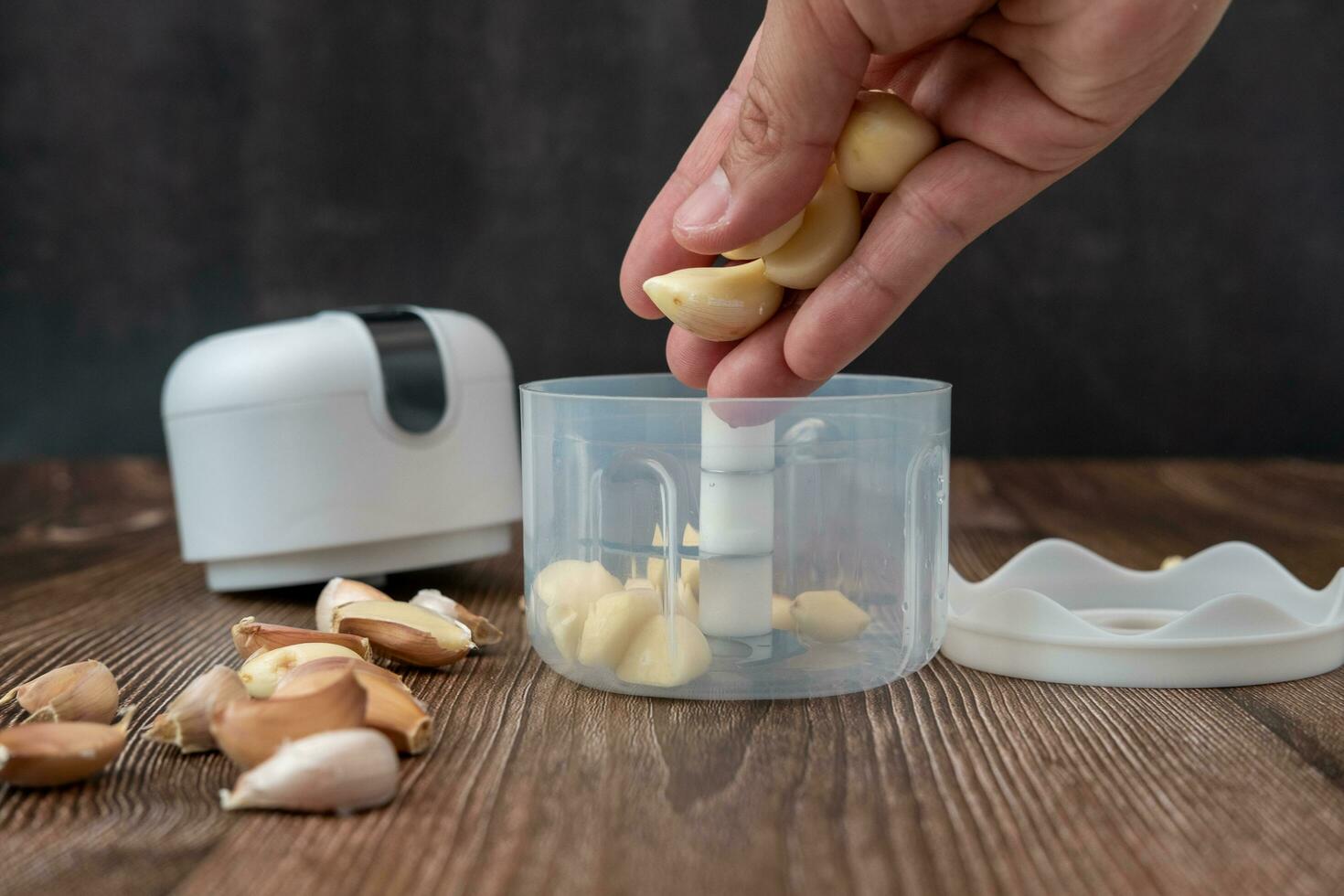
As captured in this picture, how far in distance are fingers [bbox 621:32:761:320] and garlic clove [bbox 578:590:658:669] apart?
15cm

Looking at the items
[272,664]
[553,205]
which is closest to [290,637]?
[272,664]

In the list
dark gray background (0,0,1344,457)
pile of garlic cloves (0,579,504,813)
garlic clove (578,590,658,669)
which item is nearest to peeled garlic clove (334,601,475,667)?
pile of garlic cloves (0,579,504,813)

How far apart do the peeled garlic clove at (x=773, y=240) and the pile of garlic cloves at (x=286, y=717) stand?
0.25 meters

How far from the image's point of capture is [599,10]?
1.64 meters

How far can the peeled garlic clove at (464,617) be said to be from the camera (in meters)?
A: 0.72

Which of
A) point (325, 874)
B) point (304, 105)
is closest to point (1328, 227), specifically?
point (304, 105)

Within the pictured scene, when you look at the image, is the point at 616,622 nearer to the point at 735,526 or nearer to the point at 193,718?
the point at 735,526

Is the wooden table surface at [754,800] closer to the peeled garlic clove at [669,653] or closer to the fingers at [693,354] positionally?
the peeled garlic clove at [669,653]

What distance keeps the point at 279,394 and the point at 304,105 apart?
0.92m

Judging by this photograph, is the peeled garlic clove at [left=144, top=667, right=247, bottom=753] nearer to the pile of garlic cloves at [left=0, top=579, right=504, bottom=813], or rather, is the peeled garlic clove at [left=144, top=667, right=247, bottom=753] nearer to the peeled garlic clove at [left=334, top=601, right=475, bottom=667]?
the pile of garlic cloves at [left=0, top=579, right=504, bottom=813]

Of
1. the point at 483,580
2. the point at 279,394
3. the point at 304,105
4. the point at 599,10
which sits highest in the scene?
the point at 599,10

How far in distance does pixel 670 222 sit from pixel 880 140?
14 centimetres

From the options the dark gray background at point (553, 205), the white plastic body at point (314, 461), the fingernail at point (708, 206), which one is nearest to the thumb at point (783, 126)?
the fingernail at point (708, 206)

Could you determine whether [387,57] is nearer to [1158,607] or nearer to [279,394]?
[279,394]
